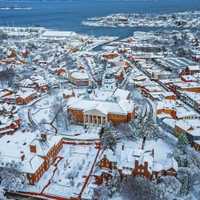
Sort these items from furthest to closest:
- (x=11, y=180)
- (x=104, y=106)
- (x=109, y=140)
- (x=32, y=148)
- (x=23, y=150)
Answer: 1. (x=104, y=106)
2. (x=109, y=140)
3. (x=23, y=150)
4. (x=32, y=148)
5. (x=11, y=180)

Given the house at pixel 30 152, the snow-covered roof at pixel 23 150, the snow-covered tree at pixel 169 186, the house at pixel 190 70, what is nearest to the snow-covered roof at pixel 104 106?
the house at pixel 30 152

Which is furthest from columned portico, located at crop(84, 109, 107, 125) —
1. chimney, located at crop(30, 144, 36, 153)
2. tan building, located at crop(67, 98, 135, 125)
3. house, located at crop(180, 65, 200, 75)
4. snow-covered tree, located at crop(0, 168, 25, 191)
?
house, located at crop(180, 65, 200, 75)

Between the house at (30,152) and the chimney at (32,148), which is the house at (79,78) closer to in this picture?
the house at (30,152)

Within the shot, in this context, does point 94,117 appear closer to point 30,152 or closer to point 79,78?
point 30,152

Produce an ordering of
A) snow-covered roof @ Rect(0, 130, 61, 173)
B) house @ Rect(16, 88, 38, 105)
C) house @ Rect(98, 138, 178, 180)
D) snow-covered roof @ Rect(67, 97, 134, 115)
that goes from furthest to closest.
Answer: house @ Rect(16, 88, 38, 105) → snow-covered roof @ Rect(67, 97, 134, 115) → snow-covered roof @ Rect(0, 130, 61, 173) → house @ Rect(98, 138, 178, 180)

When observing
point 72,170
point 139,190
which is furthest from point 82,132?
point 139,190

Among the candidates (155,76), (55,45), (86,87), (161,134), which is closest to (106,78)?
(86,87)

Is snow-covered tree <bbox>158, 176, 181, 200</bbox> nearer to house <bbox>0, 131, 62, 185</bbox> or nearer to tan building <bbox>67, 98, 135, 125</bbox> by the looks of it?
house <bbox>0, 131, 62, 185</bbox>

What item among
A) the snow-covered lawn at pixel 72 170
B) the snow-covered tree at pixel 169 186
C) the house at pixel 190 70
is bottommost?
the snow-covered lawn at pixel 72 170

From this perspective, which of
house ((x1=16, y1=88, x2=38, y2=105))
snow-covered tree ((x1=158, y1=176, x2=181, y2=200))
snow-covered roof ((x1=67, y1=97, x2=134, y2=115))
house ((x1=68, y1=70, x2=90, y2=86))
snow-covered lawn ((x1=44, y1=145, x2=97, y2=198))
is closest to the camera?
snow-covered tree ((x1=158, y1=176, x2=181, y2=200))

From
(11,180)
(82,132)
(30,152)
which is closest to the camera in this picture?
(11,180)

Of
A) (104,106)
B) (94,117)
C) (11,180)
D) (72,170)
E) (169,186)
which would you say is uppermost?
(104,106)
